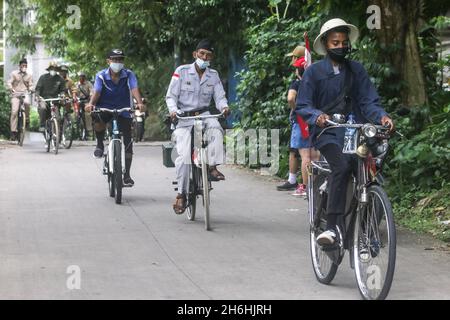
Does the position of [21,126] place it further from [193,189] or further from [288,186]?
[193,189]

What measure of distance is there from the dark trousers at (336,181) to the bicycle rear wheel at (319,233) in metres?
0.29

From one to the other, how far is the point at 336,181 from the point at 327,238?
15.6 inches

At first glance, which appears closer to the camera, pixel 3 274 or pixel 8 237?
pixel 3 274

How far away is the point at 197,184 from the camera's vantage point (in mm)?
10719

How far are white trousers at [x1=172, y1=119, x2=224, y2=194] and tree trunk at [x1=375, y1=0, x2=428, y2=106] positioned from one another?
261 cm

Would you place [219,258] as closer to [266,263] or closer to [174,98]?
[266,263]

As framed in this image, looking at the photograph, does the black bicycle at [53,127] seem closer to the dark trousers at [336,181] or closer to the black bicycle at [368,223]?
the black bicycle at [368,223]

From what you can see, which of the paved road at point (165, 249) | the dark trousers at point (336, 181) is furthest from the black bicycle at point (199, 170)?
the dark trousers at point (336, 181)

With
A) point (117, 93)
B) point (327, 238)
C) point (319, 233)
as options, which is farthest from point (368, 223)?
point (117, 93)

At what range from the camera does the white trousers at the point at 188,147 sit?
10.5m

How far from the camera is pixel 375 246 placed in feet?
22.3

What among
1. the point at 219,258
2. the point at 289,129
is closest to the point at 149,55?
→ the point at 289,129

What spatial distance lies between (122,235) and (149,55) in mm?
15615

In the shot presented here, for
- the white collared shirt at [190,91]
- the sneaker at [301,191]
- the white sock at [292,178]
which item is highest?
the white collared shirt at [190,91]
